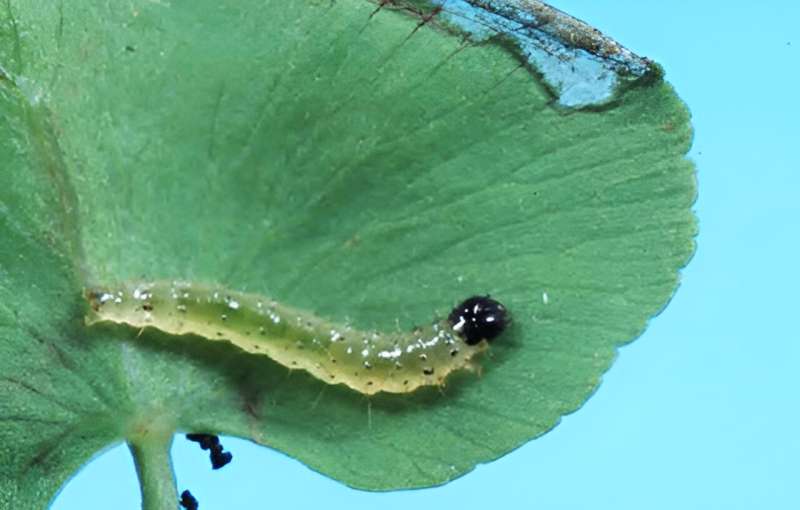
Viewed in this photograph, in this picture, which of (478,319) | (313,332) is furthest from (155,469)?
(478,319)

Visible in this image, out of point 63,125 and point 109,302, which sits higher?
point 63,125

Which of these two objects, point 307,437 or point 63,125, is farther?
point 307,437

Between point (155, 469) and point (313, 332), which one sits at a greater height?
point (313, 332)

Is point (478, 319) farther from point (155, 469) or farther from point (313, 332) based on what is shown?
point (155, 469)

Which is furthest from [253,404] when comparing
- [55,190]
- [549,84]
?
[549,84]

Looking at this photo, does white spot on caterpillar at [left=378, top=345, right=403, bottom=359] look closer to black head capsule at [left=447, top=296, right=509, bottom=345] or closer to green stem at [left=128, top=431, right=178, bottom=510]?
black head capsule at [left=447, top=296, right=509, bottom=345]

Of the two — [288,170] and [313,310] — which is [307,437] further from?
[288,170]

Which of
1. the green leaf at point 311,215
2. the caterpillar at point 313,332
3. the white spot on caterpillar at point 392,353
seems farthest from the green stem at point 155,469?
the white spot on caterpillar at point 392,353

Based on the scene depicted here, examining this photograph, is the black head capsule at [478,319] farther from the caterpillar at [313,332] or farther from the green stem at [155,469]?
the green stem at [155,469]
